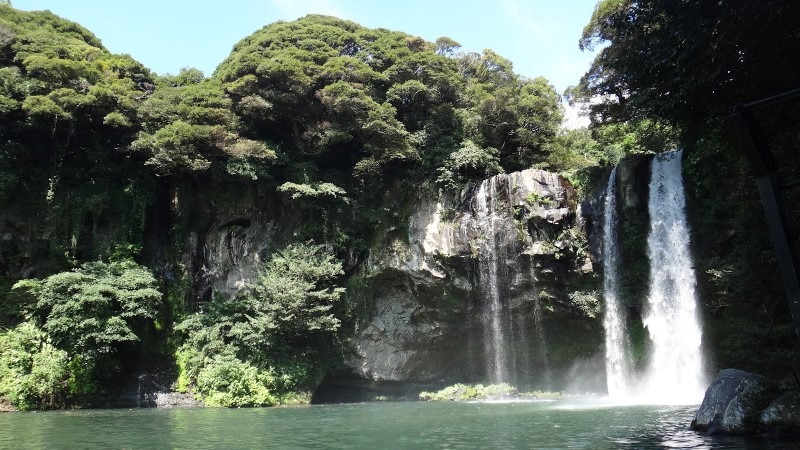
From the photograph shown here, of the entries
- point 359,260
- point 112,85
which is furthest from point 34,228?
point 359,260

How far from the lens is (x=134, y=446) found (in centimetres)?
945

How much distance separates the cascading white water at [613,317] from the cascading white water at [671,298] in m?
1.00

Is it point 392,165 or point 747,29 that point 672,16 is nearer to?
point 747,29

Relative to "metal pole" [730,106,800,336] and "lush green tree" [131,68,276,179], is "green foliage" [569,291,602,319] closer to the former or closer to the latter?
"lush green tree" [131,68,276,179]

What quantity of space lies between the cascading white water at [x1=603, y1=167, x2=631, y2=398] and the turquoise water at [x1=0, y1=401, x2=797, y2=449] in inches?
218

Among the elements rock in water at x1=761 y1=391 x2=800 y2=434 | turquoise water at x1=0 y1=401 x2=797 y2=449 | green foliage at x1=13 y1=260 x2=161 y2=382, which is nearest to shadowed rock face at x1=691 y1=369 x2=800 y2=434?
rock in water at x1=761 y1=391 x2=800 y2=434

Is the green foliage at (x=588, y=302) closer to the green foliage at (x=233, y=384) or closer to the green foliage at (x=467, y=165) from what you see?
the green foliage at (x=467, y=165)

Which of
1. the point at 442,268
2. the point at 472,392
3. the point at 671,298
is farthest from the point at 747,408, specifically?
the point at 472,392

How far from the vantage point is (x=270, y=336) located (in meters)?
20.2

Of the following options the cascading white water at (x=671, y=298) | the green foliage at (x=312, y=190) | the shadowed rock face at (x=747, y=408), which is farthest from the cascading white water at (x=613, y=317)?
the shadowed rock face at (x=747, y=408)

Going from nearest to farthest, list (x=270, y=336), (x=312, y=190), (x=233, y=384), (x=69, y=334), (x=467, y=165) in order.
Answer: (x=69, y=334)
(x=233, y=384)
(x=270, y=336)
(x=312, y=190)
(x=467, y=165)

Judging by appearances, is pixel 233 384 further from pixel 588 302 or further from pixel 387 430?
pixel 588 302

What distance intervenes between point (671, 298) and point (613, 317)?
2097mm

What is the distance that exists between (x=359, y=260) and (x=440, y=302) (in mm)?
3783
